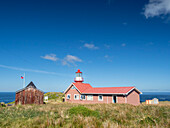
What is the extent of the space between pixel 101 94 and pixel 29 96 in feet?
50.2

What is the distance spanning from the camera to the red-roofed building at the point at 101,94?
2519cm

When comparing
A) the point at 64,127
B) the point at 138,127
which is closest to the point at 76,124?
the point at 64,127

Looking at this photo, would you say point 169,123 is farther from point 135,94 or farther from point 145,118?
point 135,94

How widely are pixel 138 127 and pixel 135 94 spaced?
23.1m

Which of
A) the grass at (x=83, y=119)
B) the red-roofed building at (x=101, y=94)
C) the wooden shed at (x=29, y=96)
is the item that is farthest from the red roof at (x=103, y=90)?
the grass at (x=83, y=119)

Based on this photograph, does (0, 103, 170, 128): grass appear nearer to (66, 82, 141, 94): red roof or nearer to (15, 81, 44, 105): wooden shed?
(15, 81, 44, 105): wooden shed

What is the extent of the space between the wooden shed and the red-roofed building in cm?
894

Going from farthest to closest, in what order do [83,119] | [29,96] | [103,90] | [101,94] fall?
[103,90] < [101,94] < [29,96] < [83,119]

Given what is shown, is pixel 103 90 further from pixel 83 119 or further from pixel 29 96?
pixel 83 119

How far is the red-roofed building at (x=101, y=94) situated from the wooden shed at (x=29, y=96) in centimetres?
894

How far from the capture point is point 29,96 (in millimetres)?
24359

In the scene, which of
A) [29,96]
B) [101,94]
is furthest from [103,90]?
[29,96]

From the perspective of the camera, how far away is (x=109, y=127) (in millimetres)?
5719

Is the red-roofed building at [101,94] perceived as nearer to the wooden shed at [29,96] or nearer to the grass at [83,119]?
the wooden shed at [29,96]
